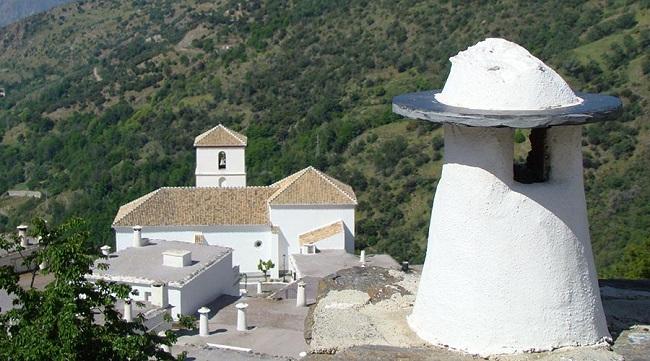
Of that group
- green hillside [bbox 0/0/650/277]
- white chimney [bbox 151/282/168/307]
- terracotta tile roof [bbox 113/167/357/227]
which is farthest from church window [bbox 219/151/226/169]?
white chimney [bbox 151/282/168/307]

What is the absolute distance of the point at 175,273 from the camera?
866 inches

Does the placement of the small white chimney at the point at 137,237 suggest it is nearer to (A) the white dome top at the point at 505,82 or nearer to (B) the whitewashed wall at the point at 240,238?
(B) the whitewashed wall at the point at 240,238

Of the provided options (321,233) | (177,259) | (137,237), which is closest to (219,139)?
(321,233)

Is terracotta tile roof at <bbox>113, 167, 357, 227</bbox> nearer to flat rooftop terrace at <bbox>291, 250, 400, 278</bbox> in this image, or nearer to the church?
the church

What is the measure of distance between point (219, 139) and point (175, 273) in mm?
12512

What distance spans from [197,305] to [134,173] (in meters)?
39.6

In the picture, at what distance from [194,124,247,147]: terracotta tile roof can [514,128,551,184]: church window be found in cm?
2618

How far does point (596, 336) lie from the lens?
7613mm

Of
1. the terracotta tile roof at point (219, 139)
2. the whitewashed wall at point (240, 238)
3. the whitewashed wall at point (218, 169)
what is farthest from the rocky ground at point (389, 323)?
the whitewashed wall at point (218, 169)

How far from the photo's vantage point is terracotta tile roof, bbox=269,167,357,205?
2964 cm

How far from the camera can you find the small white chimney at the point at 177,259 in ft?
74.4

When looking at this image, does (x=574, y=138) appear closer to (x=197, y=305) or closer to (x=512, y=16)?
(x=197, y=305)

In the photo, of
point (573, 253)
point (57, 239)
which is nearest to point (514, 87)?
point (573, 253)

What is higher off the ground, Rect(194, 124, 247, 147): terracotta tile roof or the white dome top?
the white dome top
